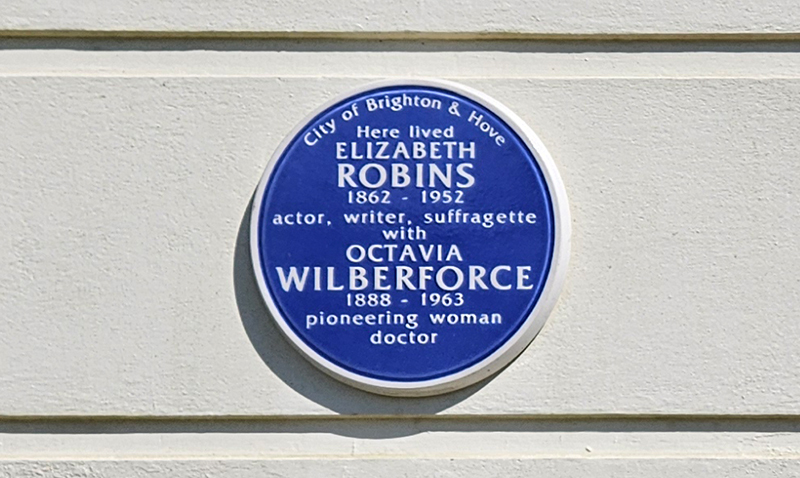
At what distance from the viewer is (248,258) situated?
310cm

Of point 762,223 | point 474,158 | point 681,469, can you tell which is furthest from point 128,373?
point 762,223

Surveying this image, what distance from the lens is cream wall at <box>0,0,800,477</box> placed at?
304 centimetres

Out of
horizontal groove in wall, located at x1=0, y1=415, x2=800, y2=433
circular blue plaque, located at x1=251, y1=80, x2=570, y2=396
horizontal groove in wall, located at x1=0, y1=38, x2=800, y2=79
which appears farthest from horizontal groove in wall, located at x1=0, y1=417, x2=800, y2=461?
horizontal groove in wall, located at x1=0, y1=38, x2=800, y2=79

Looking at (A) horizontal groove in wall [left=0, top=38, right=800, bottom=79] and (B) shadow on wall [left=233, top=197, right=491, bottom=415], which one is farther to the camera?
(A) horizontal groove in wall [left=0, top=38, right=800, bottom=79]

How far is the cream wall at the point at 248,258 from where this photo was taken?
3045 mm

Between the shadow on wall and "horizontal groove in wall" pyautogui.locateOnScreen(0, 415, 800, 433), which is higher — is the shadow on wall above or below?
above

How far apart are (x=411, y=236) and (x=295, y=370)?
0.46m

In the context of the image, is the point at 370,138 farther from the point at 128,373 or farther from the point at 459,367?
the point at 128,373

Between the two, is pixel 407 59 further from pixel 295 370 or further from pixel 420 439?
pixel 420 439

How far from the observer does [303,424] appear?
3.07 m

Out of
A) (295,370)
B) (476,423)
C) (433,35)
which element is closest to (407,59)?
(433,35)

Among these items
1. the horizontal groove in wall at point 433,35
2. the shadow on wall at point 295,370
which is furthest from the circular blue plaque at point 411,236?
the horizontal groove in wall at point 433,35

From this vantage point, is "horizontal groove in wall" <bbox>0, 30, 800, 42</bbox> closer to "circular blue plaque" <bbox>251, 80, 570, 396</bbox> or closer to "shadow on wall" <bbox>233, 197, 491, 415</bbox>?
"circular blue plaque" <bbox>251, 80, 570, 396</bbox>

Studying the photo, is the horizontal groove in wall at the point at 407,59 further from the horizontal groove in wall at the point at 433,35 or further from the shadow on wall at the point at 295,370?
the shadow on wall at the point at 295,370
